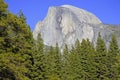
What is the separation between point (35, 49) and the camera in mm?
40500

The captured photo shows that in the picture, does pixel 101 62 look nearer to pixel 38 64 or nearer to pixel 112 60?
pixel 112 60

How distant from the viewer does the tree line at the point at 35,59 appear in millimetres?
19734

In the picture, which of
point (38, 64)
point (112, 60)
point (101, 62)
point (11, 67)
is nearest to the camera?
point (11, 67)

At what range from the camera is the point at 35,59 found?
133 feet

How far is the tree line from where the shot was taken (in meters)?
19.7

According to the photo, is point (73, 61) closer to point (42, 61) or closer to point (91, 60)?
point (91, 60)

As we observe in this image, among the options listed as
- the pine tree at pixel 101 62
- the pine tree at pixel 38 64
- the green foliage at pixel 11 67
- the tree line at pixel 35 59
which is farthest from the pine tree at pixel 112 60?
the green foliage at pixel 11 67

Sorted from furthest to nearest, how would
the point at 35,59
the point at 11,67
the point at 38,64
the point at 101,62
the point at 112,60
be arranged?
the point at 112,60
the point at 101,62
the point at 35,59
the point at 38,64
the point at 11,67

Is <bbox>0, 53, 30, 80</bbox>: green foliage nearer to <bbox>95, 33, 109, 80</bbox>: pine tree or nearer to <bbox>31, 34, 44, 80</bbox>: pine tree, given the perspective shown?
<bbox>31, 34, 44, 80</bbox>: pine tree

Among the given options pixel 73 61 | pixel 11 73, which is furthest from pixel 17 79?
pixel 73 61

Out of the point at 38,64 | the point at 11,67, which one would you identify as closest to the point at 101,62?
the point at 38,64

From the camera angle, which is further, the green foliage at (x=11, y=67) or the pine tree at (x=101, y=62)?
the pine tree at (x=101, y=62)

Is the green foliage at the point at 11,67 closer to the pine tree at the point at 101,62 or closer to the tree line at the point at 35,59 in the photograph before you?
the tree line at the point at 35,59

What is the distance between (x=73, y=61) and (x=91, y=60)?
5.39 metres
